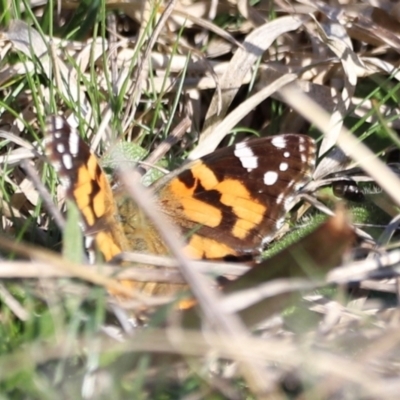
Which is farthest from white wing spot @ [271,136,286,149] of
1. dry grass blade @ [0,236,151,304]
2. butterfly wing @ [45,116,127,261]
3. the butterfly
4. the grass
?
dry grass blade @ [0,236,151,304]

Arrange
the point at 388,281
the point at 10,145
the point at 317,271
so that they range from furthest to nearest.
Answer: the point at 10,145
the point at 388,281
the point at 317,271

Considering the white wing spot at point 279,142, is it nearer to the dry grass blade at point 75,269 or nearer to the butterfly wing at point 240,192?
the butterfly wing at point 240,192

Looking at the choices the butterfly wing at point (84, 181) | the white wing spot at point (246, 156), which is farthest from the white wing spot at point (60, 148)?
the white wing spot at point (246, 156)

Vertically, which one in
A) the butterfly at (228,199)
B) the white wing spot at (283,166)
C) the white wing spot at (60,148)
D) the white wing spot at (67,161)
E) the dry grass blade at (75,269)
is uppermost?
the dry grass blade at (75,269)

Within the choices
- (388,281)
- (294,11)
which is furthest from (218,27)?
(388,281)

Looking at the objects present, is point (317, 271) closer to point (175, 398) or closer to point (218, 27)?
point (175, 398)
